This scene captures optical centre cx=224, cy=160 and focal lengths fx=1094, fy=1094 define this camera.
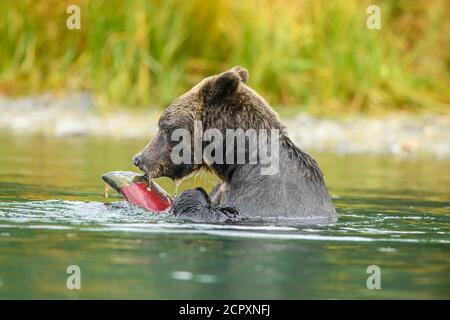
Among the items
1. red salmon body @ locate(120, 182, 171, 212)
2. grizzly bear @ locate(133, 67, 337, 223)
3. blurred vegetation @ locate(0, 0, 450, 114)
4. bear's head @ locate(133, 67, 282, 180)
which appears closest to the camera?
→ grizzly bear @ locate(133, 67, 337, 223)

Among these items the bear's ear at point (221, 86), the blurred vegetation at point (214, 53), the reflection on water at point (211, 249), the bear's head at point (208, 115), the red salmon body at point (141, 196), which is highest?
the blurred vegetation at point (214, 53)

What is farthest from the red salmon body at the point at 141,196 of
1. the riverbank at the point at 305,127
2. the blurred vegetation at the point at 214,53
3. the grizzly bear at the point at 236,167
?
the blurred vegetation at the point at 214,53

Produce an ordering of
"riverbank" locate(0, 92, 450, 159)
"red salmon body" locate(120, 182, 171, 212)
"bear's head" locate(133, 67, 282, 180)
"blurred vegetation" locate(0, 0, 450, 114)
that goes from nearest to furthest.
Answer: "bear's head" locate(133, 67, 282, 180)
"red salmon body" locate(120, 182, 171, 212)
"riverbank" locate(0, 92, 450, 159)
"blurred vegetation" locate(0, 0, 450, 114)

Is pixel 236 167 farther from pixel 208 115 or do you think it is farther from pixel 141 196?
pixel 141 196

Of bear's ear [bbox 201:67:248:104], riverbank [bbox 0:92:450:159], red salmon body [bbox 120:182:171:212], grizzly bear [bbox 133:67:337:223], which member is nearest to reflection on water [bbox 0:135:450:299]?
red salmon body [bbox 120:182:171:212]

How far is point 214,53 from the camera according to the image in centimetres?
1897

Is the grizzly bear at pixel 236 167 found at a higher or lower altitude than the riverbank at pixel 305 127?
lower

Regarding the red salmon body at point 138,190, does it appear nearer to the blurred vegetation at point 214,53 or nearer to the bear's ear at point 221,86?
the bear's ear at point 221,86

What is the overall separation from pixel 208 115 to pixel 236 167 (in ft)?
1.47

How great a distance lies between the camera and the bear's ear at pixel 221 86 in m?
8.06

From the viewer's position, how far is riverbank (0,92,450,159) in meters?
16.3

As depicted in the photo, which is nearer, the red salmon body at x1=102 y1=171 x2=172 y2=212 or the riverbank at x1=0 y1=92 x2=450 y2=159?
the red salmon body at x1=102 y1=171 x2=172 y2=212

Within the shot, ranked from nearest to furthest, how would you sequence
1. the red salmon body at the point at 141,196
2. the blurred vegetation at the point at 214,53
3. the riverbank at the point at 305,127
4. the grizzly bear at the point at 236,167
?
the grizzly bear at the point at 236,167 < the red salmon body at the point at 141,196 < the riverbank at the point at 305,127 < the blurred vegetation at the point at 214,53

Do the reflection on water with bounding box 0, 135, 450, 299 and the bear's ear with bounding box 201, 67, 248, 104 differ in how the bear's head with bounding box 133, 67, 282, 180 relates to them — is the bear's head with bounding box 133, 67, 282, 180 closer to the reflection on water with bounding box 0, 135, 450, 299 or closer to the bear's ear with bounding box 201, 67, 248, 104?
the bear's ear with bounding box 201, 67, 248, 104
